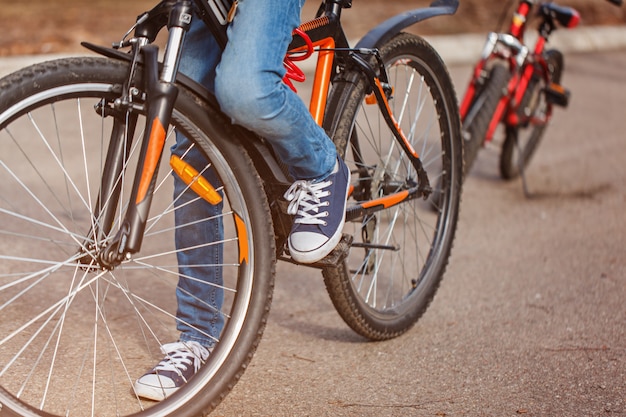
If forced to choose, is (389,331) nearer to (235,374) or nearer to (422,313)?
(422,313)

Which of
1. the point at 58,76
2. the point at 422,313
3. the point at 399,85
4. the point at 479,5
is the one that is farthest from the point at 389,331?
the point at 479,5

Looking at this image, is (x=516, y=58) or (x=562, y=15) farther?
(x=562, y=15)

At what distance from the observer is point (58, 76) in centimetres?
237

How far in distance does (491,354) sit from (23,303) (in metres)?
1.79

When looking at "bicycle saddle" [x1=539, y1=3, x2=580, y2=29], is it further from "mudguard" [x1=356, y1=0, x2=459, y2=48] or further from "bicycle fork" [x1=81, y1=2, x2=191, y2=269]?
"bicycle fork" [x1=81, y1=2, x2=191, y2=269]

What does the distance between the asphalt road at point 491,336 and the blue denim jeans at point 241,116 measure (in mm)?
335

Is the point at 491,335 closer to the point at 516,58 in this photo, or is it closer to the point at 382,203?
the point at 382,203

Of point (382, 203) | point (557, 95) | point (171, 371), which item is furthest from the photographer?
point (557, 95)

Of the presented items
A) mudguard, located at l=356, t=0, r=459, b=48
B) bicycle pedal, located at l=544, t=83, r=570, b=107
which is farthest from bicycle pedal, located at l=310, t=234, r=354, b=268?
bicycle pedal, located at l=544, t=83, r=570, b=107

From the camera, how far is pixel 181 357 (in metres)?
3.04

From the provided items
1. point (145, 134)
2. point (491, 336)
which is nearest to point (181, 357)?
point (145, 134)

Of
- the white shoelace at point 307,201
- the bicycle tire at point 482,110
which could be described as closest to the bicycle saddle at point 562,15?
the bicycle tire at point 482,110

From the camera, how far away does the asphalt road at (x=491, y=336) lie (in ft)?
10.4

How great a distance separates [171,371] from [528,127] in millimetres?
4061
